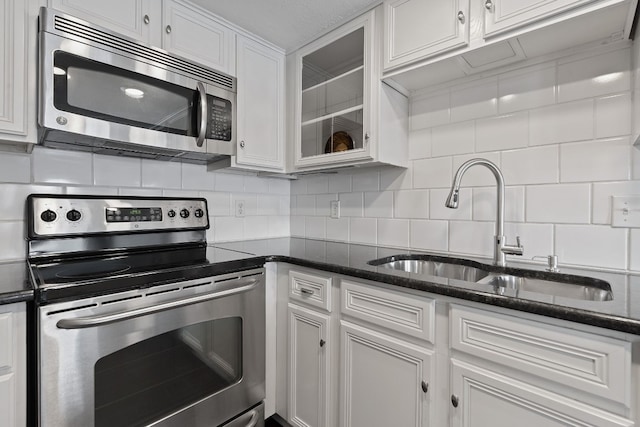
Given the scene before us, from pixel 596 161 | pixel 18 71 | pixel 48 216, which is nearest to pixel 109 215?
pixel 48 216

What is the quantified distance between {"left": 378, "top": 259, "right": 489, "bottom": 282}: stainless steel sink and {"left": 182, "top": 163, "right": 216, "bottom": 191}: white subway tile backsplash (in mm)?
1131

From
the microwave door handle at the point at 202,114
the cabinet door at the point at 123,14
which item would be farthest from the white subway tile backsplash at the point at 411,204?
the cabinet door at the point at 123,14

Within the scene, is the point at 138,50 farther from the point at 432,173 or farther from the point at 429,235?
the point at 429,235

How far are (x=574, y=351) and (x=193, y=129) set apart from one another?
159 centimetres

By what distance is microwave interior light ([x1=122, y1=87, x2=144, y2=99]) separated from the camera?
1.28 meters

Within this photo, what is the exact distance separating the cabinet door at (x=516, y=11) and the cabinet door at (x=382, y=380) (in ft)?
3.80

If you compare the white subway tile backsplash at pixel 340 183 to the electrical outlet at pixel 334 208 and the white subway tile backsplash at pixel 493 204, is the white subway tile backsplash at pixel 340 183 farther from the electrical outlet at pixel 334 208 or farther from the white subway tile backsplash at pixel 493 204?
the white subway tile backsplash at pixel 493 204

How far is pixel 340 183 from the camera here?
1996mm

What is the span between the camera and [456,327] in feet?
3.10

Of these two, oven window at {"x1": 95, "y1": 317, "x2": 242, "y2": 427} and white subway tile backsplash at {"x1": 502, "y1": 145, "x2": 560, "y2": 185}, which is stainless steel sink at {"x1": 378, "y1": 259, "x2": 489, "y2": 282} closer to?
white subway tile backsplash at {"x1": 502, "y1": 145, "x2": 560, "y2": 185}

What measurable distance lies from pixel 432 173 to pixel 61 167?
174 centimetres

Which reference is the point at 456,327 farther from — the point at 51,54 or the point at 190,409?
the point at 51,54

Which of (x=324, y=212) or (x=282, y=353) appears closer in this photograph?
(x=282, y=353)

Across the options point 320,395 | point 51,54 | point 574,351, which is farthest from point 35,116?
point 574,351
